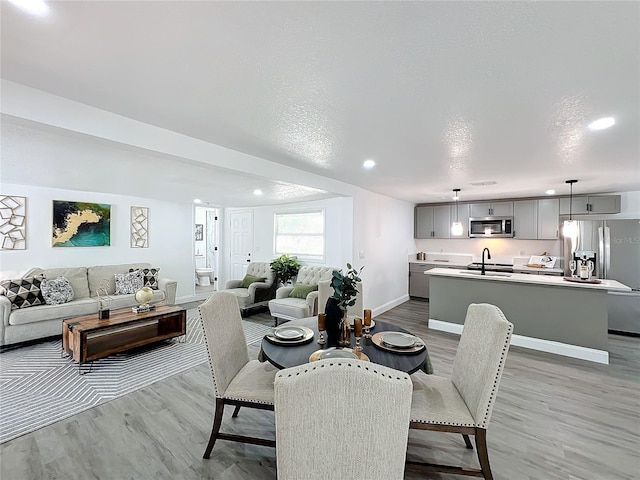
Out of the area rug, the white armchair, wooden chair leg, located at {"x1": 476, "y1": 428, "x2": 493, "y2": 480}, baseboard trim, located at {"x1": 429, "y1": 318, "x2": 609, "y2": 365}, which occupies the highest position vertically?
the white armchair

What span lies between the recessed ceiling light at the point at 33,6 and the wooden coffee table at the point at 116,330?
10.3ft

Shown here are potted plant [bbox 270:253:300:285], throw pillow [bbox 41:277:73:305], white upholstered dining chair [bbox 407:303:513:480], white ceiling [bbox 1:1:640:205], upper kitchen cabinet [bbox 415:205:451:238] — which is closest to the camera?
white ceiling [bbox 1:1:640:205]

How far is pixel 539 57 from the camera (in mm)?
1366

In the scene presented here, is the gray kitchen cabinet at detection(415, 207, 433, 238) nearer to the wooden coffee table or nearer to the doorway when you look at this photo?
the wooden coffee table

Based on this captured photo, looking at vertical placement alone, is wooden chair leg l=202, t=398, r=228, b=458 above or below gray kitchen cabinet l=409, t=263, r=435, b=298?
below

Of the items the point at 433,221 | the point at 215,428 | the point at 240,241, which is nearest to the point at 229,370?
the point at 215,428

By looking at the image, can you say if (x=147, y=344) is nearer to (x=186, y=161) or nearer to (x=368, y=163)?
(x=186, y=161)

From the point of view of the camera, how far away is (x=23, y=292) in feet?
12.9

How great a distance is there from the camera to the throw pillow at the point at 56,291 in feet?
13.5

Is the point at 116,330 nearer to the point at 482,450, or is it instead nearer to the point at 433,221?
the point at 482,450

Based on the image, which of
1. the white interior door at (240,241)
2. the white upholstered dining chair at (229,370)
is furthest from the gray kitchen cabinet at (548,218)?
the white interior door at (240,241)

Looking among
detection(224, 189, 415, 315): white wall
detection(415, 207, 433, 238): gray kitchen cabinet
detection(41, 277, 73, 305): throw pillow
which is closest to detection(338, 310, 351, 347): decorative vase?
detection(224, 189, 415, 315): white wall

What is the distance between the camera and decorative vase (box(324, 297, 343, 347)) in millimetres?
2107

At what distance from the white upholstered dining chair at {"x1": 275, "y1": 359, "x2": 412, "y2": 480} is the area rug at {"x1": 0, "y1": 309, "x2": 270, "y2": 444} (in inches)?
99.0
